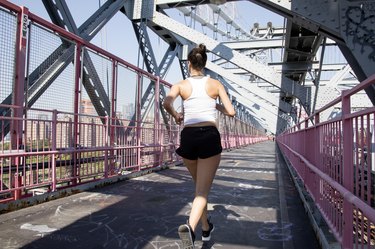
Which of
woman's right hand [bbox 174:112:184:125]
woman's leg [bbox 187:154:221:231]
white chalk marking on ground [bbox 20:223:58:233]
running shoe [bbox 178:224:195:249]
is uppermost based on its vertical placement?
woman's right hand [bbox 174:112:184:125]

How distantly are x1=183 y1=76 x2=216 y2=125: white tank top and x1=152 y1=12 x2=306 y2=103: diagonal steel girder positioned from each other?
12.4 meters

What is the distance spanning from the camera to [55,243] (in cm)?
383

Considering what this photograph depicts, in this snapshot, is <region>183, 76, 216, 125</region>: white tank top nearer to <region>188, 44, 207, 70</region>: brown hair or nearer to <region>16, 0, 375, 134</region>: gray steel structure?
<region>188, 44, 207, 70</region>: brown hair

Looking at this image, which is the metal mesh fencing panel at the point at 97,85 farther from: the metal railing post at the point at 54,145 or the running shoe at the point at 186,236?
the running shoe at the point at 186,236

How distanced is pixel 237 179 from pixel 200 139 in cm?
651

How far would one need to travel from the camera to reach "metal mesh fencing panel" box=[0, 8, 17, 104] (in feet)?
18.1

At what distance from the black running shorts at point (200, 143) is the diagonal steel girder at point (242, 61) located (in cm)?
1247

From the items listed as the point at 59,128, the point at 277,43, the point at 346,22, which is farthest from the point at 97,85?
the point at 277,43

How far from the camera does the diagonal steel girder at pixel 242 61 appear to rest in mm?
15359

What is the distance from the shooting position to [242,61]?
16.5m

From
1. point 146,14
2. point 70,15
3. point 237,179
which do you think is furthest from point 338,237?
point 146,14

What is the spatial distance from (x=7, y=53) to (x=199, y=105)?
3740mm

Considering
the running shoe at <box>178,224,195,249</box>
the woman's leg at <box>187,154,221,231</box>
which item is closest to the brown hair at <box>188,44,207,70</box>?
the woman's leg at <box>187,154,221,231</box>

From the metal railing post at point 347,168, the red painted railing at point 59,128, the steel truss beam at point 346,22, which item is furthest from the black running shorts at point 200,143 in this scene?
the steel truss beam at point 346,22
